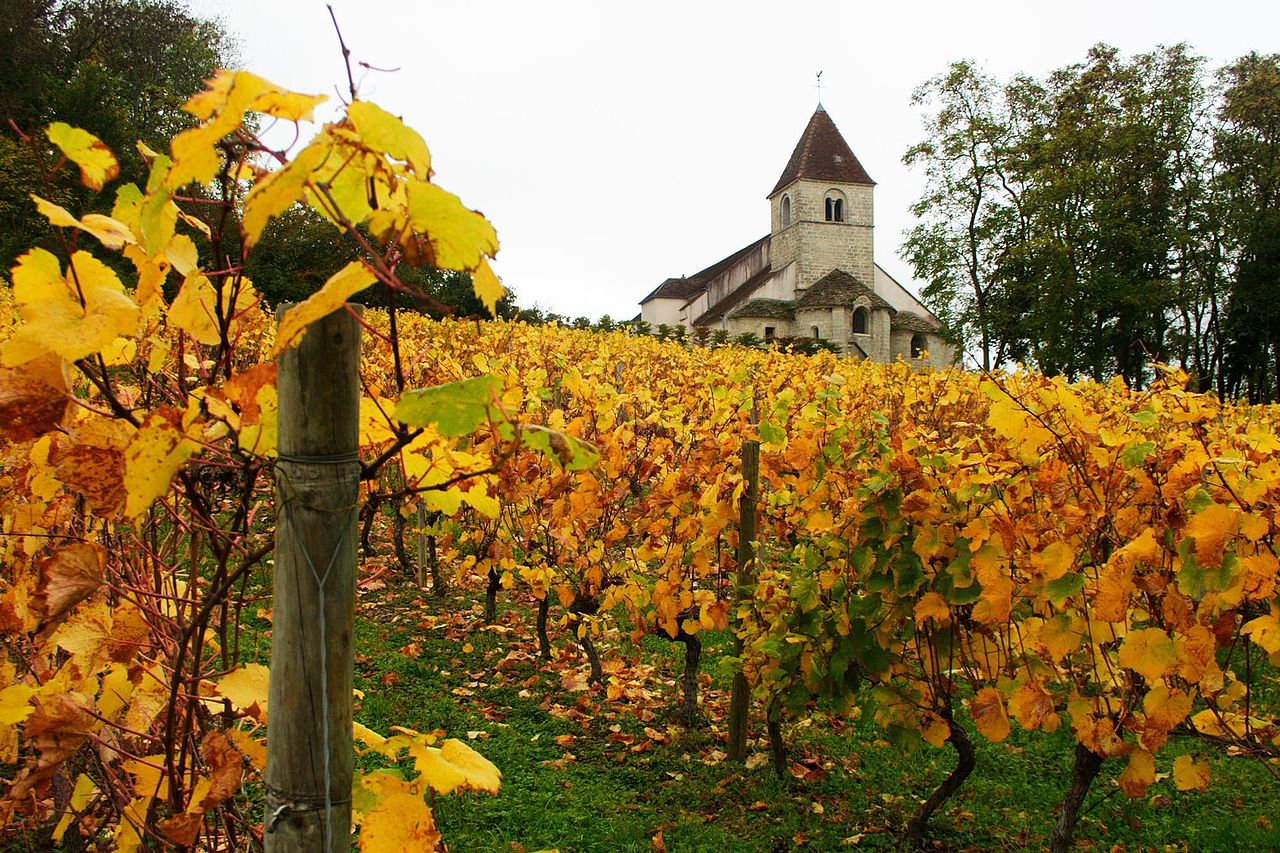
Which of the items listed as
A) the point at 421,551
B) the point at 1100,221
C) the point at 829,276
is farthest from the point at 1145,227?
the point at 421,551

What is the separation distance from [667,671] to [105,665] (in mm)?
3982

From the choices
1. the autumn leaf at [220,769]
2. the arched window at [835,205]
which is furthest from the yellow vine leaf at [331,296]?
the arched window at [835,205]

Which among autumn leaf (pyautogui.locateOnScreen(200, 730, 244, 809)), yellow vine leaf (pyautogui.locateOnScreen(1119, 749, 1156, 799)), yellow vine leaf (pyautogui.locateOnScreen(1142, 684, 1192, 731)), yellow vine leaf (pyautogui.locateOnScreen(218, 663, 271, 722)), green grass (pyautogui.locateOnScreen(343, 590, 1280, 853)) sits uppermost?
yellow vine leaf (pyautogui.locateOnScreen(218, 663, 271, 722))

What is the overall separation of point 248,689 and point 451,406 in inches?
26.7

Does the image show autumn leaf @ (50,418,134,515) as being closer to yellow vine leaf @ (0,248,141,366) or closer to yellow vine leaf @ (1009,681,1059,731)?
yellow vine leaf @ (0,248,141,366)

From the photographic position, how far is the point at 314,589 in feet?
3.32

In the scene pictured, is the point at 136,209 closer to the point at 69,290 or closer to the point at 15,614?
the point at 69,290

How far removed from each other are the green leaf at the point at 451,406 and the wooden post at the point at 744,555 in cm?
291

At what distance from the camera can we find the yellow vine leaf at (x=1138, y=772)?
236 centimetres

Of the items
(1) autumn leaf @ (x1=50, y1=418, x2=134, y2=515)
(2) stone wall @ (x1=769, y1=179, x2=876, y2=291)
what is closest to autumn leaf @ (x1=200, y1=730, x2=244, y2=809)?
(1) autumn leaf @ (x1=50, y1=418, x2=134, y2=515)

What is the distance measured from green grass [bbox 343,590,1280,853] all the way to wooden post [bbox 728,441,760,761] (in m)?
0.15

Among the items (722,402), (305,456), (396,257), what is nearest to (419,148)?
(396,257)

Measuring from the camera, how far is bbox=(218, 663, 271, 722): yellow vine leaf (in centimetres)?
115

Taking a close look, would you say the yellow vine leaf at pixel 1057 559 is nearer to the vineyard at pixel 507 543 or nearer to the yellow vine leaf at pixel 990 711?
the vineyard at pixel 507 543
